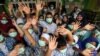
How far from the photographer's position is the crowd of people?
528 centimetres

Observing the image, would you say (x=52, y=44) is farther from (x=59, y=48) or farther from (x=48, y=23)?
(x=48, y=23)

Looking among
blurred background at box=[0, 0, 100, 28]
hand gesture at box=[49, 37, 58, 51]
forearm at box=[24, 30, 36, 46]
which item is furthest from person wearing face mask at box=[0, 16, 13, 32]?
blurred background at box=[0, 0, 100, 28]

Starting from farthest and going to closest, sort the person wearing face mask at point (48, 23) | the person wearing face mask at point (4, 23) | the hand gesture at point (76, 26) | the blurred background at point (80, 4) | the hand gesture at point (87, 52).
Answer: the blurred background at point (80, 4)
the person wearing face mask at point (4, 23)
the person wearing face mask at point (48, 23)
the hand gesture at point (76, 26)
the hand gesture at point (87, 52)

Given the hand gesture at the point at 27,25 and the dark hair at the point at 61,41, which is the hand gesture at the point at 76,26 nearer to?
the dark hair at the point at 61,41

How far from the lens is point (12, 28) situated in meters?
5.95

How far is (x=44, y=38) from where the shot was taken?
536 centimetres

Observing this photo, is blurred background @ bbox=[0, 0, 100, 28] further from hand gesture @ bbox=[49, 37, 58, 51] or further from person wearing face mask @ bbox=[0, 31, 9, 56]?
hand gesture @ bbox=[49, 37, 58, 51]

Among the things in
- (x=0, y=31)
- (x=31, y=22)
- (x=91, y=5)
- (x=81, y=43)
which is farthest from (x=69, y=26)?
(x=91, y=5)

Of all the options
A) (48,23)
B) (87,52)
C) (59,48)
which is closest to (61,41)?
(59,48)

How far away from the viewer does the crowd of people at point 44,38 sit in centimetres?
528

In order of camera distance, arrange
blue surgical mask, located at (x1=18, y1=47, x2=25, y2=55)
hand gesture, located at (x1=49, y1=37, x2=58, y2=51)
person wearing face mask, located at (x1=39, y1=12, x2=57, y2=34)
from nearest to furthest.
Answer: hand gesture, located at (x1=49, y1=37, x2=58, y2=51), blue surgical mask, located at (x1=18, y1=47, x2=25, y2=55), person wearing face mask, located at (x1=39, y1=12, x2=57, y2=34)

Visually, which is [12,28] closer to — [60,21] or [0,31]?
[0,31]

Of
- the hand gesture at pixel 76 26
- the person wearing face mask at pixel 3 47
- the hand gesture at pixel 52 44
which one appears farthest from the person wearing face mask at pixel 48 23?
the hand gesture at pixel 52 44

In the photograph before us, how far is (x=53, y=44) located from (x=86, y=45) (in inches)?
44.1
